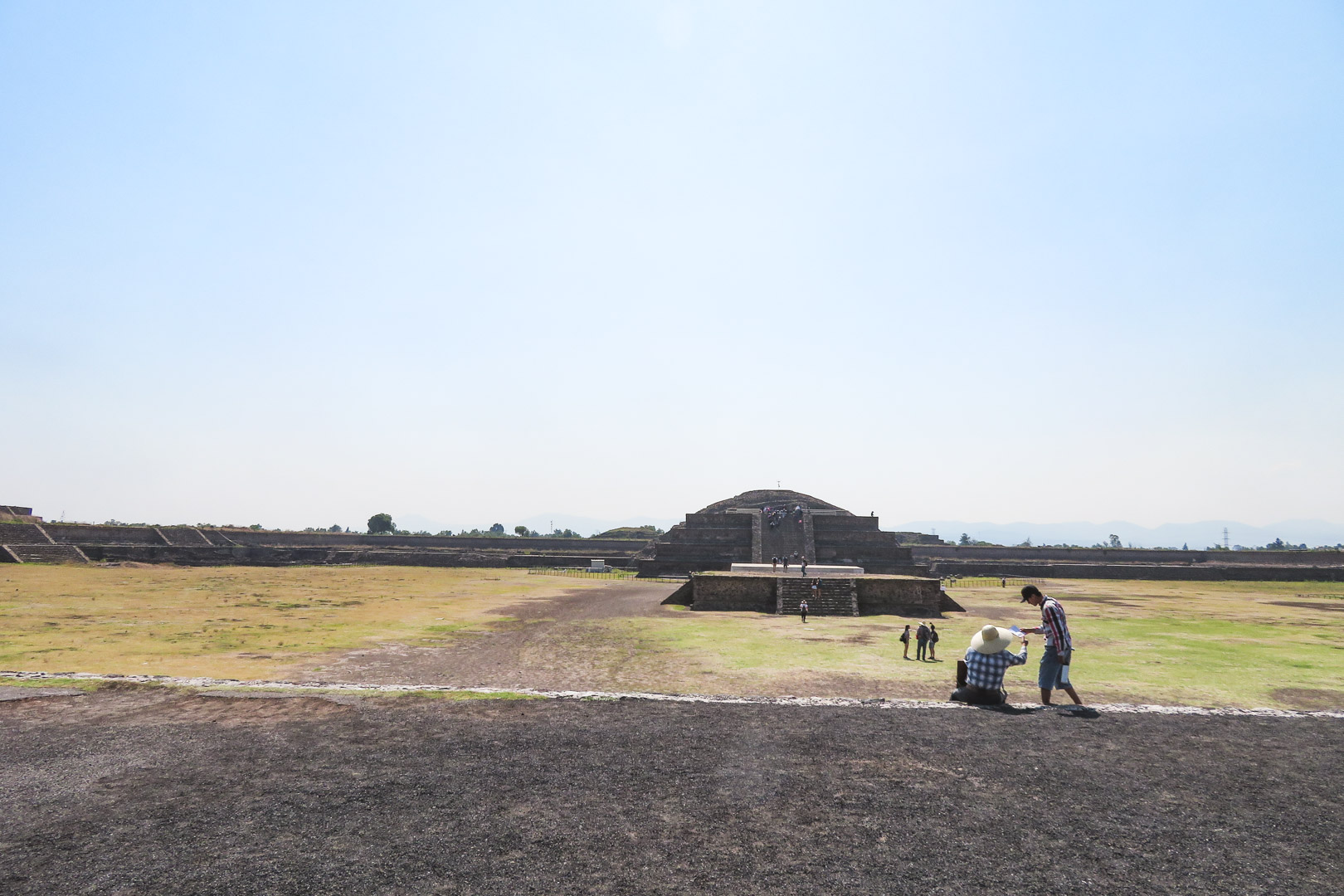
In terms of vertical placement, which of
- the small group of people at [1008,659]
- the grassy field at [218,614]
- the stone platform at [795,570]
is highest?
the small group of people at [1008,659]

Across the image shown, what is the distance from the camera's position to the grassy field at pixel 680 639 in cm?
1252

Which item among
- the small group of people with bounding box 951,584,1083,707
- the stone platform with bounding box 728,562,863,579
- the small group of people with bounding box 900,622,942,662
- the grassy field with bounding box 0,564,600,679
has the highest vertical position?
the small group of people with bounding box 951,584,1083,707

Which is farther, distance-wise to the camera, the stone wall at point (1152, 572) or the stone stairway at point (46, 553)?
the stone wall at point (1152, 572)

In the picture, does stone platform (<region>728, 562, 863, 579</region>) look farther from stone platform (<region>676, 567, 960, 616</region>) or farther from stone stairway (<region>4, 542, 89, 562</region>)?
stone stairway (<region>4, 542, 89, 562</region>)

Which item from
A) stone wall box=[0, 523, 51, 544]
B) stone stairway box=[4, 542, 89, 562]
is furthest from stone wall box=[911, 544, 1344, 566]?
stone wall box=[0, 523, 51, 544]

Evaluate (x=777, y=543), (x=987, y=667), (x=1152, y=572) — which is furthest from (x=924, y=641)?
(x=1152, y=572)

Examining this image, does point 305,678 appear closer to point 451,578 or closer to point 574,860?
point 574,860

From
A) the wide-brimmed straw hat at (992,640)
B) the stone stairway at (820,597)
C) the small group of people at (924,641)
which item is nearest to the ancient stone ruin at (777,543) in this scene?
the stone stairway at (820,597)

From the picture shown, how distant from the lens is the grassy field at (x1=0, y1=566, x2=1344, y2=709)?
41.1 ft

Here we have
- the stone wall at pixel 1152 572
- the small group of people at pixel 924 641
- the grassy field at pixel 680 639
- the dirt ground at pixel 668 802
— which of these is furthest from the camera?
the stone wall at pixel 1152 572

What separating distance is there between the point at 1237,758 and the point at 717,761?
5.49m

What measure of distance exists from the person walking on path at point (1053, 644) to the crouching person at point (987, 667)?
1.22ft

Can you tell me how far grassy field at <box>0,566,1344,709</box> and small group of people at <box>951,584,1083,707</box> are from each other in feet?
7.56

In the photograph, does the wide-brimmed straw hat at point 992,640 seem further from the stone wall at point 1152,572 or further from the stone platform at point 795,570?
the stone wall at point 1152,572
